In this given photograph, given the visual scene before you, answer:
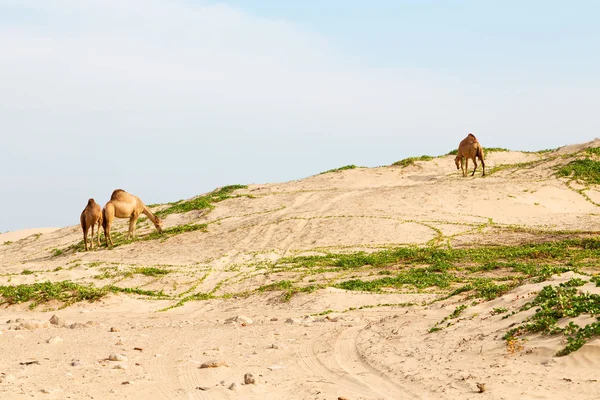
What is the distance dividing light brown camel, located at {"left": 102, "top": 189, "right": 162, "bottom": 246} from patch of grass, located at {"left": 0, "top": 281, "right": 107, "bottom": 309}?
31.9ft

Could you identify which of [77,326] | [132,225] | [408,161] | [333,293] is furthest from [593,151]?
[77,326]

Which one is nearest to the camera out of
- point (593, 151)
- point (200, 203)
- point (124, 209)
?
point (124, 209)

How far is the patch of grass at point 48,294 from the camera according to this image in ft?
55.7

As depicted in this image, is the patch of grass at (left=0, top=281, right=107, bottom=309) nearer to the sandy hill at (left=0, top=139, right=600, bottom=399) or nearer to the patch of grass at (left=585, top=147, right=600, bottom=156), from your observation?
the sandy hill at (left=0, top=139, right=600, bottom=399)

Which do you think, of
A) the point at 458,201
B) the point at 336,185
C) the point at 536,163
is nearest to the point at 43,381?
the point at 458,201

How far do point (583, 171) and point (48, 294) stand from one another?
2404cm

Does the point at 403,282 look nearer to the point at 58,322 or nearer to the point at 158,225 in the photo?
the point at 58,322

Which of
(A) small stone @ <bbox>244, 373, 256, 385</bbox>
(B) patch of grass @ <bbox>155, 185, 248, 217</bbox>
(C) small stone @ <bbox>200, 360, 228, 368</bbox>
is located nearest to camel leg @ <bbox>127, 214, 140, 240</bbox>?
(B) patch of grass @ <bbox>155, 185, 248, 217</bbox>

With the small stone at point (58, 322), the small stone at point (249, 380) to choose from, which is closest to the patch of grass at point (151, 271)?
the small stone at point (58, 322)

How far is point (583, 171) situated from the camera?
3192cm

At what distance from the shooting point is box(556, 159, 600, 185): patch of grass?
103 ft

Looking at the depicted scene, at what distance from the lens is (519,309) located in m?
10.4

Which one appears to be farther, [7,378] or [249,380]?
[7,378]

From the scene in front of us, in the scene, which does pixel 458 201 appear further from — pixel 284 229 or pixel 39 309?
pixel 39 309
